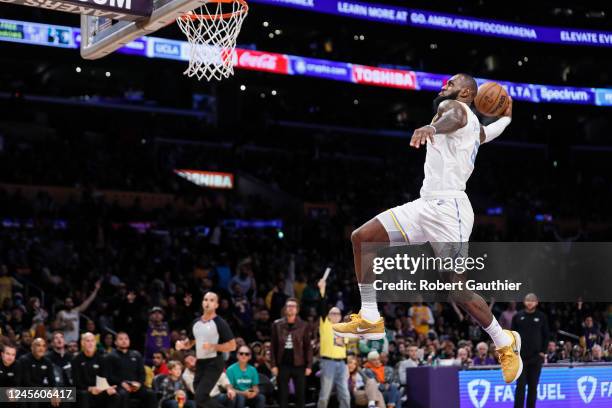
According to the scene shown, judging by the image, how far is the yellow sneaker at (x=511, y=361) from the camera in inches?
266

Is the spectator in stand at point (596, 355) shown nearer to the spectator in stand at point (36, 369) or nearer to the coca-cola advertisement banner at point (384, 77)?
the spectator in stand at point (36, 369)

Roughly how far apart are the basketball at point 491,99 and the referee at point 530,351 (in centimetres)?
544

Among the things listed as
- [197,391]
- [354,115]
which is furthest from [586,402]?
[354,115]

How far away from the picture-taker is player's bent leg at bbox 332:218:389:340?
6.64m

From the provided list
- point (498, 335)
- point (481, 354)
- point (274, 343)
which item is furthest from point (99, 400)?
point (498, 335)

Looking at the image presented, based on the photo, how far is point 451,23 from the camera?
88.8ft

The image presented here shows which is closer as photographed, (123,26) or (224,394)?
(123,26)

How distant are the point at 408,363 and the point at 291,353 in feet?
8.39

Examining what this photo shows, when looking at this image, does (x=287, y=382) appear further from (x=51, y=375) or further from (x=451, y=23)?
(x=451, y=23)

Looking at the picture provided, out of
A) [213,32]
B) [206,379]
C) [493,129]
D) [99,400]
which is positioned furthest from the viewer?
[99,400]

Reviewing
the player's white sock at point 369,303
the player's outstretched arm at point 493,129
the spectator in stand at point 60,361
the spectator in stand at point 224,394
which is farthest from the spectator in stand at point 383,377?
the player's outstretched arm at point 493,129

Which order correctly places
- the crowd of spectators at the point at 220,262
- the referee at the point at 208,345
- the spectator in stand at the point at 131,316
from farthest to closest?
1. the spectator in stand at the point at 131,316
2. the crowd of spectators at the point at 220,262
3. the referee at the point at 208,345

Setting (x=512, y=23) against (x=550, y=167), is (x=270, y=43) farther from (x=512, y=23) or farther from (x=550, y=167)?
(x=550, y=167)

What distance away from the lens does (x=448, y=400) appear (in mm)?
12789
